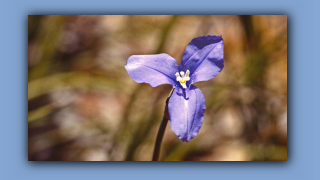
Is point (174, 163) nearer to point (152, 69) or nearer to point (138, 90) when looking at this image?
point (138, 90)

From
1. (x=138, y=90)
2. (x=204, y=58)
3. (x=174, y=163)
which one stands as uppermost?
(x=204, y=58)

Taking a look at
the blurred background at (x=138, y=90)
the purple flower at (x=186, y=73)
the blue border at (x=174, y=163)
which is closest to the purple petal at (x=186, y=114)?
the purple flower at (x=186, y=73)

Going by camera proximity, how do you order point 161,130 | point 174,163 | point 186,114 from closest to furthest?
1. point 186,114
2. point 161,130
3. point 174,163

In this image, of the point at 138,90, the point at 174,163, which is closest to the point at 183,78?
the point at 138,90

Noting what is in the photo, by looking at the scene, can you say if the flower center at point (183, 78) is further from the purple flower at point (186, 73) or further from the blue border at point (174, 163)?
the blue border at point (174, 163)
